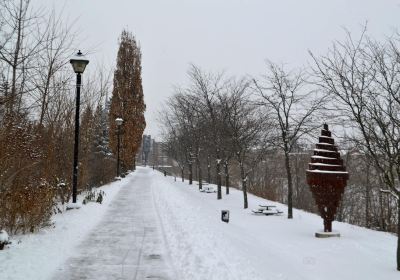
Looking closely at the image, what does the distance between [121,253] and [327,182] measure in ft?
21.1

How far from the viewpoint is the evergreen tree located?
43.8 metres

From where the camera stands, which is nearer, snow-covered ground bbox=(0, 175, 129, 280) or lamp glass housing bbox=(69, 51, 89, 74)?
snow-covered ground bbox=(0, 175, 129, 280)

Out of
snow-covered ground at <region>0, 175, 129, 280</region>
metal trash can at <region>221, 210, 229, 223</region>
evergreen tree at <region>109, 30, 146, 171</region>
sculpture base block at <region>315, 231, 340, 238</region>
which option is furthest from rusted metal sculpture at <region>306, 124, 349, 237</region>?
evergreen tree at <region>109, 30, 146, 171</region>

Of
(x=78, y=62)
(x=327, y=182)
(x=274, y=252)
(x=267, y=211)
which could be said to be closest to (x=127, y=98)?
(x=267, y=211)

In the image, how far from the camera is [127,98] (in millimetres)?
44531

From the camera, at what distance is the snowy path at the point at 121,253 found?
683cm

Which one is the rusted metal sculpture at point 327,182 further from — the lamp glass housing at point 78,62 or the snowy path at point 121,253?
the lamp glass housing at point 78,62

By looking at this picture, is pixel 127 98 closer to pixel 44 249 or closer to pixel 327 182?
pixel 327 182

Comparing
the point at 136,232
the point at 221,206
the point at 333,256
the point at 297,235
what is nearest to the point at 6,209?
the point at 136,232

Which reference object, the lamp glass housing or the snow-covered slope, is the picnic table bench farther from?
the lamp glass housing

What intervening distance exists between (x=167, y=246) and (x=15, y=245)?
117 inches

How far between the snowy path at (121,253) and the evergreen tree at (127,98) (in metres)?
31.3

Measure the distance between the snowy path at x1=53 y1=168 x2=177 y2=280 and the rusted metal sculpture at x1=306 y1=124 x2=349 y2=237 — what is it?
462cm

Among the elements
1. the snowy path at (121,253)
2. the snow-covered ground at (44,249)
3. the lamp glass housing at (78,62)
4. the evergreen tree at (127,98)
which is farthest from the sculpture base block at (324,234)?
the evergreen tree at (127,98)
